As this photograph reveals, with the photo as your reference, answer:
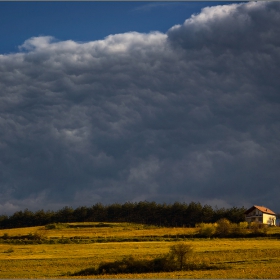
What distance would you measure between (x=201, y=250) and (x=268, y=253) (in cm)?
1131

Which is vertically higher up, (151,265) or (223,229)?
(223,229)

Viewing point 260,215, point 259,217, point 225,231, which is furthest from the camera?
point 260,215

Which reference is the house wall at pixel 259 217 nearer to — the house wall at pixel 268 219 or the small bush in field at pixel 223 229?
the house wall at pixel 268 219

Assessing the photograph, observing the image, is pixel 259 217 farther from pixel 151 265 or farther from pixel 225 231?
pixel 151 265

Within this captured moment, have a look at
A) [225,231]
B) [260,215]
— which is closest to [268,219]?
[260,215]

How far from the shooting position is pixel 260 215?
6019 inches

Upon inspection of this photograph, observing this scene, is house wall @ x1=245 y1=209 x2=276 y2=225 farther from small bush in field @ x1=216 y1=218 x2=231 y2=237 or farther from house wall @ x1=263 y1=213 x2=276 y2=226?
small bush in field @ x1=216 y1=218 x2=231 y2=237

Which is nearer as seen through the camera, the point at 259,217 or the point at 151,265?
the point at 151,265

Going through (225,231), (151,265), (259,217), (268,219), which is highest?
(259,217)

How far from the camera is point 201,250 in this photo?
259ft

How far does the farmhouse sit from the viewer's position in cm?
15238

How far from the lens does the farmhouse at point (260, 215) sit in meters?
152

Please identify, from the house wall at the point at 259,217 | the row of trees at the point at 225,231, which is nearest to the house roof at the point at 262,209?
the house wall at the point at 259,217

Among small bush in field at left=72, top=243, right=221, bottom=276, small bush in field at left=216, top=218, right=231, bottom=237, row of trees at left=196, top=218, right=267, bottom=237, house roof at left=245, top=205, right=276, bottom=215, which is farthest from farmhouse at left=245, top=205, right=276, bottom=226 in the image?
small bush in field at left=72, top=243, right=221, bottom=276
